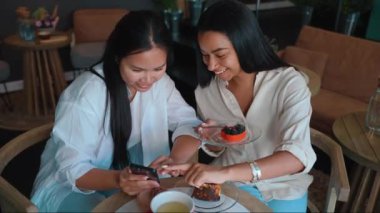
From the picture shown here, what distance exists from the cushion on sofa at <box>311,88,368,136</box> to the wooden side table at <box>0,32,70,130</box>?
2212 mm

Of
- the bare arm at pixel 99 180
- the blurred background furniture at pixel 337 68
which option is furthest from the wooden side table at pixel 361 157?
the bare arm at pixel 99 180

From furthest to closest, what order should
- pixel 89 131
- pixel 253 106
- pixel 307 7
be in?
pixel 307 7
pixel 253 106
pixel 89 131

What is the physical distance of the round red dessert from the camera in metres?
1.27

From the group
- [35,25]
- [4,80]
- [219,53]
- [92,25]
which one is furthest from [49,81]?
[219,53]

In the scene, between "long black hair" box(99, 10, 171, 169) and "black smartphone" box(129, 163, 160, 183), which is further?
"long black hair" box(99, 10, 171, 169)

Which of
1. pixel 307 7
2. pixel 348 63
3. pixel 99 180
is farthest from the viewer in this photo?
pixel 307 7

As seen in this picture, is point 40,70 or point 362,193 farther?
point 40,70

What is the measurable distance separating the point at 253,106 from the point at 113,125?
53 cm

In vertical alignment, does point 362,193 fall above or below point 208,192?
below

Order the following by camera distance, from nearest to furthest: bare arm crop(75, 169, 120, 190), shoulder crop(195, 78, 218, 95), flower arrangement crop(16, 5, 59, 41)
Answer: bare arm crop(75, 169, 120, 190) → shoulder crop(195, 78, 218, 95) → flower arrangement crop(16, 5, 59, 41)

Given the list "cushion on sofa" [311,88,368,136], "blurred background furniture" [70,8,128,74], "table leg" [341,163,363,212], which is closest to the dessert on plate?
"table leg" [341,163,363,212]

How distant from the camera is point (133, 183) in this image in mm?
1113

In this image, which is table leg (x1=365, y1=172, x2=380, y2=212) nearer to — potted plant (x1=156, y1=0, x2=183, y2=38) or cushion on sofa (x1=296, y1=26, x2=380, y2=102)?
cushion on sofa (x1=296, y1=26, x2=380, y2=102)

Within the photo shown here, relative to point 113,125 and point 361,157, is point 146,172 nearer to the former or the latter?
point 113,125
